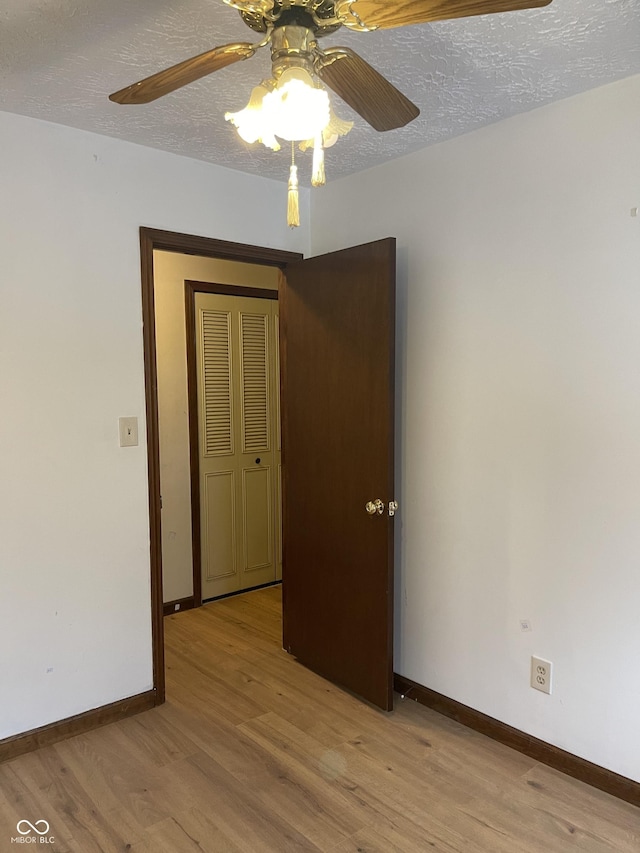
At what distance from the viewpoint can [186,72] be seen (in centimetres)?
132

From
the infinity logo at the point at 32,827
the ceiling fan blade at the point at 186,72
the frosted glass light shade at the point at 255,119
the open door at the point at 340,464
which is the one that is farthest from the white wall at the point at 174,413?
the frosted glass light shade at the point at 255,119

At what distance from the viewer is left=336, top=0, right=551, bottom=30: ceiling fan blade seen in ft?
3.62

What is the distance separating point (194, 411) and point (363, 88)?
2.67 metres

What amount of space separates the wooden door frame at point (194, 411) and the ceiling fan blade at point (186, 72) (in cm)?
232

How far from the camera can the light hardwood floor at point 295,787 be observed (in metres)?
1.89

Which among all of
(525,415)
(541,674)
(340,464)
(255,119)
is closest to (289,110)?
(255,119)

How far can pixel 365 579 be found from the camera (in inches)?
106

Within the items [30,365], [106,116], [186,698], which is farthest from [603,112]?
[186,698]

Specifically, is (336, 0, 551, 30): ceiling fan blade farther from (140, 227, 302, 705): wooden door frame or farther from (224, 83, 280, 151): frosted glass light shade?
(140, 227, 302, 705): wooden door frame

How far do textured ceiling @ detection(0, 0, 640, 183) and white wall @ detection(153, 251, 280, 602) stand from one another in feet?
4.19

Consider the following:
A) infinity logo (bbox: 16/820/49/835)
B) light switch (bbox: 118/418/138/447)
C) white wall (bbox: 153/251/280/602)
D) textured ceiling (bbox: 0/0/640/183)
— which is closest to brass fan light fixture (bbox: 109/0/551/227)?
textured ceiling (bbox: 0/0/640/183)

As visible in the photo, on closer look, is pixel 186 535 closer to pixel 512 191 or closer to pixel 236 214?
pixel 236 214

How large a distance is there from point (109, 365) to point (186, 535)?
1613mm

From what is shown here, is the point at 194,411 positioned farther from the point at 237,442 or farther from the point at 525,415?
the point at 525,415
